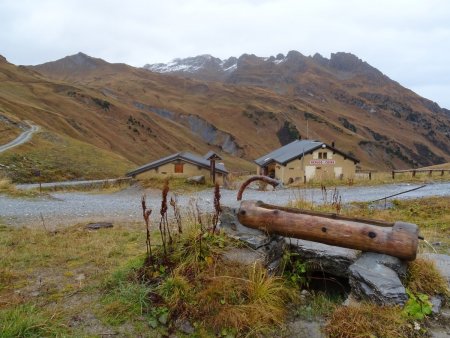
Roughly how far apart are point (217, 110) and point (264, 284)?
13487 centimetres

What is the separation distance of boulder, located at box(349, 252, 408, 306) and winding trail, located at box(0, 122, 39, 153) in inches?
1694

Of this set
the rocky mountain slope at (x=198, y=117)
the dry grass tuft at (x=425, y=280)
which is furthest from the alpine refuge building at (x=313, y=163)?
the rocky mountain slope at (x=198, y=117)

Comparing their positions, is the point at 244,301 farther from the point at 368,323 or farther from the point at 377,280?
the point at 377,280

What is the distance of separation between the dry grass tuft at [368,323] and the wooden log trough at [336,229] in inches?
34.6

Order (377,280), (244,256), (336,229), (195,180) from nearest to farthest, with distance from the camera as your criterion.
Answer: (377,280) → (336,229) → (244,256) → (195,180)

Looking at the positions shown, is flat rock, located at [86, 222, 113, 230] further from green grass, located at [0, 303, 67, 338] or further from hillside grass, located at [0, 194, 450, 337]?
green grass, located at [0, 303, 67, 338]

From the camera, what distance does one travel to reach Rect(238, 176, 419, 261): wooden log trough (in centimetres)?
532

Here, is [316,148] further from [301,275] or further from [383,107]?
[383,107]

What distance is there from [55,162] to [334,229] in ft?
136

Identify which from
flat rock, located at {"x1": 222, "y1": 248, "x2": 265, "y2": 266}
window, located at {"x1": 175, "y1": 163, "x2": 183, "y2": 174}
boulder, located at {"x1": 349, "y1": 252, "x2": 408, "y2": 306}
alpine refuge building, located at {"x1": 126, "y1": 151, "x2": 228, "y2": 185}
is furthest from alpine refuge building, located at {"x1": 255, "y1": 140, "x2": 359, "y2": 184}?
boulder, located at {"x1": 349, "y1": 252, "x2": 408, "y2": 306}

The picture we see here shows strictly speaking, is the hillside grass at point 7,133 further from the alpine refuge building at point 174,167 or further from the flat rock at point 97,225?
the flat rock at point 97,225

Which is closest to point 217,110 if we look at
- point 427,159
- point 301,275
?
point 427,159

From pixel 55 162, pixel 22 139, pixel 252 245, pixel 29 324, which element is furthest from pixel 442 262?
pixel 22 139

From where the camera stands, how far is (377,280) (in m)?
5.10
